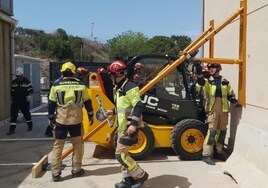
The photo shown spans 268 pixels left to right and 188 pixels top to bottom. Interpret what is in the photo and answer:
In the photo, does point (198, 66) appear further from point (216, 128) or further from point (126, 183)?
point (126, 183)

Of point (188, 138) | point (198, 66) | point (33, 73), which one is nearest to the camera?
point (198, 66)

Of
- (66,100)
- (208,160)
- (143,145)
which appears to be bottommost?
(208,160)

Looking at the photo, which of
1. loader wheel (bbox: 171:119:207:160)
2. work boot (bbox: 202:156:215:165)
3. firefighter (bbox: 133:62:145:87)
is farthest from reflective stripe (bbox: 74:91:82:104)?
work boot (bbox: 202:156:215:165)

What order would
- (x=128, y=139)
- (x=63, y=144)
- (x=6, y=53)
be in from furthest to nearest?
1. (x=6, y=53)
2. (x=63, y=144)
3. (x=128, y=139)

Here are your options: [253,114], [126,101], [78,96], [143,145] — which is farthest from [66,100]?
[253,114]

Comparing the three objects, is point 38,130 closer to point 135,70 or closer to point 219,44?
point 135,70

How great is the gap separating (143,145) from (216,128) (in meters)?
1.44

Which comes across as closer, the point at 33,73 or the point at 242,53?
the point at 242,53

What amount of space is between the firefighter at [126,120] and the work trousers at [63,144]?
107 cm

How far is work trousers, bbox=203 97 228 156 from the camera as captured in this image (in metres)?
7.69

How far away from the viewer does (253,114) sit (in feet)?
22.9

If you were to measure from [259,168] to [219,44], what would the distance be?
4.09 metres

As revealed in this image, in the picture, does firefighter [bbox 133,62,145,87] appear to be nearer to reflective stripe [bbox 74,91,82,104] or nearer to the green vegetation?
reflective stripe [bbox 74,91,82,104]

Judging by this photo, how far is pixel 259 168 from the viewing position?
598 centimetres
